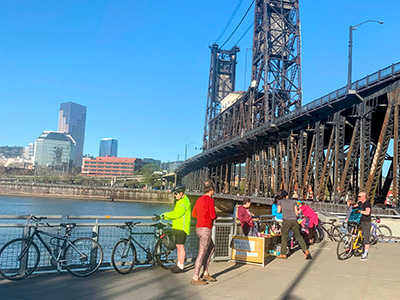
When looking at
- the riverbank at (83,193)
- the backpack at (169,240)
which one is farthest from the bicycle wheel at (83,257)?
the riverbank at (83,193)

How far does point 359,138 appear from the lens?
99.5 ft

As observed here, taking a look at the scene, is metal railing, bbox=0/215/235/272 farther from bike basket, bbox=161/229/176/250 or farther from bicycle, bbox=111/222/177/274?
bike basket, bbox=161/229/176/250

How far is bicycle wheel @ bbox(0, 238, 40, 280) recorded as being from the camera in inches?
290

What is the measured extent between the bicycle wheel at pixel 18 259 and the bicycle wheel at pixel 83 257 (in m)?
0.63

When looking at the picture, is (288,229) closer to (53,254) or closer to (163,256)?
(163,256)

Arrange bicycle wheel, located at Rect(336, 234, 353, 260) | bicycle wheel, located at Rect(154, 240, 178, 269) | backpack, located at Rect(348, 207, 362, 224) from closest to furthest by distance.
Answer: bicycle wheel, located at Rect(154, 240, 178, 269), bicycle wheel, located at Rect(336, 234, 353, 260), backpack, located at Rect(348, 207, 362, 224)

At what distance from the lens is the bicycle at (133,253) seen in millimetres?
8180

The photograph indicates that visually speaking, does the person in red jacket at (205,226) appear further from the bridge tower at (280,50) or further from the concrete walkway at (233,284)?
the bridge tower at (280,50)

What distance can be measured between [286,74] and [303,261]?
57847 millimetres

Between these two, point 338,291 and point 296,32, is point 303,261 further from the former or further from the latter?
point 296,32

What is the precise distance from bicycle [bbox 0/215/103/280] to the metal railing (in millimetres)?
170

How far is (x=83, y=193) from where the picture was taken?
427 feet

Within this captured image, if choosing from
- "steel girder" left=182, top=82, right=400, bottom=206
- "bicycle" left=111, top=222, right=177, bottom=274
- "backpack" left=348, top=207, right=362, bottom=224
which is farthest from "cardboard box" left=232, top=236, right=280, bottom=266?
"steel girder" left=182, top=82, right=400, bottom=206

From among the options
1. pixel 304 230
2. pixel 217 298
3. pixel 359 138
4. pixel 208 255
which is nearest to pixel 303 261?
pixel 304 230
